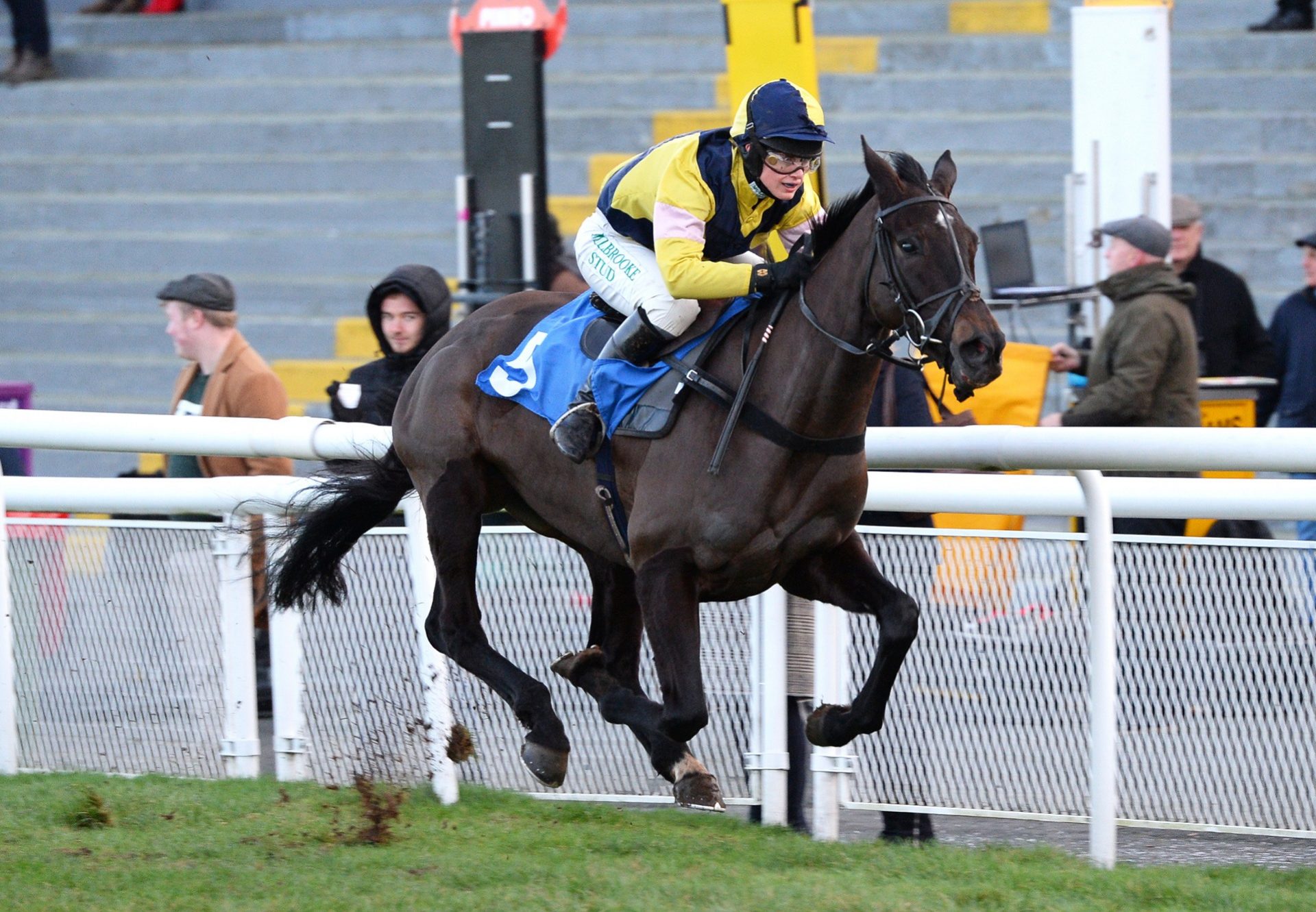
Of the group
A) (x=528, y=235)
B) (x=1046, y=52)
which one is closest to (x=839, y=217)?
(x=528, y=235)

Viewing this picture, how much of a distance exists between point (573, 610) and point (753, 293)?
131 cm

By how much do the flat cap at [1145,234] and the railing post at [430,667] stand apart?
2753 millimetres

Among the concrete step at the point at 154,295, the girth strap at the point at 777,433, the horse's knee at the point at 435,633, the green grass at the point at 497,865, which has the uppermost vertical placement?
the concrete step at the point at 154,295

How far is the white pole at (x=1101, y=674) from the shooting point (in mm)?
4184

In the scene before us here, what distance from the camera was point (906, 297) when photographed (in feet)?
12.5

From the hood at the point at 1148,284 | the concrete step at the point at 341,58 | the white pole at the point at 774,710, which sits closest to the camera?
the white pole at the point at 774,710

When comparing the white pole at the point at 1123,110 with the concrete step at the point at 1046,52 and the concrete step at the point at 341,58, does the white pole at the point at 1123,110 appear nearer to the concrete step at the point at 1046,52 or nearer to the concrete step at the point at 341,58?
the concrete step at the point at 1046,52

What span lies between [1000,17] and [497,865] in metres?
8.68

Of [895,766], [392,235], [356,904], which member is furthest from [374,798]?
[392,235]

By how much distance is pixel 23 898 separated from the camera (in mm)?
3898

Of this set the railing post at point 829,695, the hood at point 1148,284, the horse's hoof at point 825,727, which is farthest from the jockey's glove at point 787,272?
the hood at point 1148,284

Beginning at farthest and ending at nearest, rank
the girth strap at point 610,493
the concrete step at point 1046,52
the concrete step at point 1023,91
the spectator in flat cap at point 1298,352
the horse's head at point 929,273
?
the concrete step at point 1046,52
the concrete step at point 1023,91
the spectator in flat cap at point 1298,352
the girth strap at point 610,493
the horse's head at point 929,273

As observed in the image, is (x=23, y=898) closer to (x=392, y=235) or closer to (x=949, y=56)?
(x=392, y=235)

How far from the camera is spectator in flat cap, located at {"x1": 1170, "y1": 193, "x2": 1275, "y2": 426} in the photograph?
7027 millimetres
